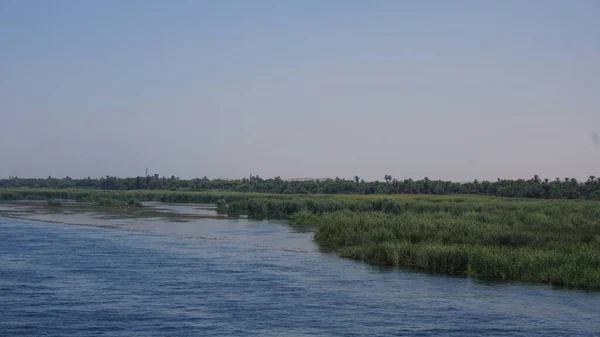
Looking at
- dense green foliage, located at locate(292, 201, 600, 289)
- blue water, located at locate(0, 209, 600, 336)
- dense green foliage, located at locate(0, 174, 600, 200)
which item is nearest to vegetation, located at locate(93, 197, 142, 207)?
dense green foliage, located at locate(0, 174, 600, 200)

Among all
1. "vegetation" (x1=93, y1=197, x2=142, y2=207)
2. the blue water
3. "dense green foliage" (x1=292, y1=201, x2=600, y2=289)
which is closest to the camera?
the blue water

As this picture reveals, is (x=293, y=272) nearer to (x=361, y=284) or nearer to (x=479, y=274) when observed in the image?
(x=361, y=284)

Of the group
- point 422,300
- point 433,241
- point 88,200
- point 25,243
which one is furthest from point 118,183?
point 422,300

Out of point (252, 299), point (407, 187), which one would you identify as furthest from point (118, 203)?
point (252, 299)

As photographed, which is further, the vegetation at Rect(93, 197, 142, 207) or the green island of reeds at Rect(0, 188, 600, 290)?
the vegetation at Rect(93, 197, 142, 207)

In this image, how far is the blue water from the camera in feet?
66.8

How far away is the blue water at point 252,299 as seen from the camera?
20375 mm

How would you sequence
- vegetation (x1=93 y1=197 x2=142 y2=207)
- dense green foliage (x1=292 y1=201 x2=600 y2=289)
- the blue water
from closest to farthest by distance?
the blue water, dense green foliage (x1=292 y1=201 x2=600 y2=289), vegetation (x1=93 y1=197 x2=142 y2=207)

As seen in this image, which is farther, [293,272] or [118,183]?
[118,183]

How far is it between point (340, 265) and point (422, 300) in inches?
374

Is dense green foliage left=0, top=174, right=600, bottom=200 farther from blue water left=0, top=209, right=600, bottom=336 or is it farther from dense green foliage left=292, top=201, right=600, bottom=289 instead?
blue water left=0, top=209, right=600, bottom=336

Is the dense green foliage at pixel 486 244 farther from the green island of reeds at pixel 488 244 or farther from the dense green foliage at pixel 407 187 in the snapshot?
the dense green foliage at pixel 407 187

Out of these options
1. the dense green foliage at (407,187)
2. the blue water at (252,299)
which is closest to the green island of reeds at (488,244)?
the blue water at (252,299)

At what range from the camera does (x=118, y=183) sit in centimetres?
17850
